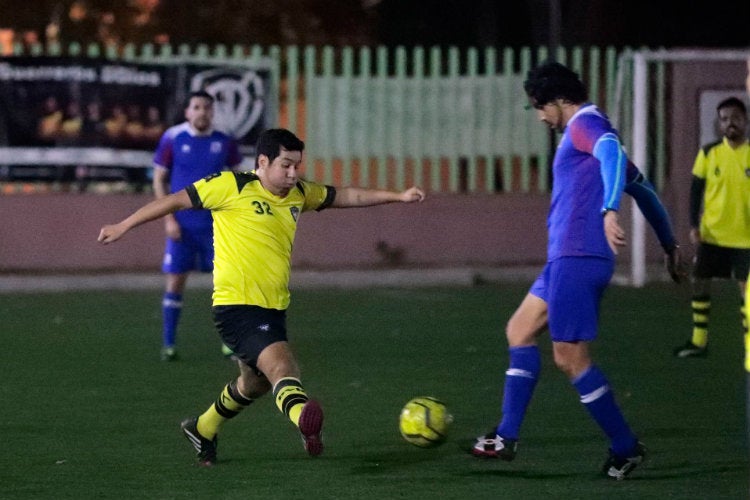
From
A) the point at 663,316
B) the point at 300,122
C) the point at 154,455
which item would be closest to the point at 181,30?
the point at 300,122

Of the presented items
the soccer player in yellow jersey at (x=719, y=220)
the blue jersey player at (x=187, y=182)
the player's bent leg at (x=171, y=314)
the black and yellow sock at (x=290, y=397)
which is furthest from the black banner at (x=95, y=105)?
the black and yellow sock at (x=290, y=397)

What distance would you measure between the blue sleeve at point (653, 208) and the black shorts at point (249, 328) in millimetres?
1888

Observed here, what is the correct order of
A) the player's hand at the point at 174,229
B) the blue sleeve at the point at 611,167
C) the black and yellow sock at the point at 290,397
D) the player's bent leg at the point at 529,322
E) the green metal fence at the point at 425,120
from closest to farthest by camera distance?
1. the blue sleeve at the point at 611,167
2. the black and yellow sock at the point at 290,397
3. the player's bent leg at the point at 529,322
4. the player's hand at the point at 174,229
5. the green metal fence at the point at 425,120

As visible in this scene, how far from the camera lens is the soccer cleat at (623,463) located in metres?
7.96

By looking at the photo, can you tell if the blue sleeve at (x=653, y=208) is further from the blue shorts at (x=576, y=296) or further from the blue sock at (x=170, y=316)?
the blue sock at (x=170, y=316)

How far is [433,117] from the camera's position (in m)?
19.6

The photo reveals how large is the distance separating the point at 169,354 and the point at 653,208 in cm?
532

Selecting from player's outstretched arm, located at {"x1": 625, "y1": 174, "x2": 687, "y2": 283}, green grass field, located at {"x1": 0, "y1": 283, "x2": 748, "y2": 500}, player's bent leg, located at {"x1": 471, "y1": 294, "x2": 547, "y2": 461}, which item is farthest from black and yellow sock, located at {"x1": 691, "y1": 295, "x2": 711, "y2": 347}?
player's outstretched arm, located at {"x1": 625, "y1": 174, "x2": 687, "y2": 283}

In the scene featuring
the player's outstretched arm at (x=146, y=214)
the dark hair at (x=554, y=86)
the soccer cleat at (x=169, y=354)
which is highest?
the dark hair at (x=554, y=86)

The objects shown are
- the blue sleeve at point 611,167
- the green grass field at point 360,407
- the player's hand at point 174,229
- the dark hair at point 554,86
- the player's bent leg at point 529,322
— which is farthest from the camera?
the player's hand at point 174,229

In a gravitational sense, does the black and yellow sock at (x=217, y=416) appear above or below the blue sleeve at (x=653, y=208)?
below

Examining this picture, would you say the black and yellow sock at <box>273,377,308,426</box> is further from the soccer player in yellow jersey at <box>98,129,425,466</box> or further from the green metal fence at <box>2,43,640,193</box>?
the green metal fence at <box>2,43,640,193</box>

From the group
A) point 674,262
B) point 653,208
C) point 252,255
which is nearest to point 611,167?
point 653,208

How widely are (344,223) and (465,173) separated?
5.85 ft
